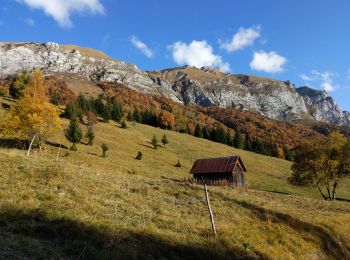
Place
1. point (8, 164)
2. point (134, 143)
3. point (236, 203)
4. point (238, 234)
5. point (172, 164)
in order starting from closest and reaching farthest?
1. point (238, 234)
2. point (8, 164)
3. point (236, 203)
4. point (172, 164)
5. point (134, 143)

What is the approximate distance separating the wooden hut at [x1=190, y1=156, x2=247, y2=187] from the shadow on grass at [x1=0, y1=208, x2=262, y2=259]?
144 ft

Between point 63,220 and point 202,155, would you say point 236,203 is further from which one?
point 202,155

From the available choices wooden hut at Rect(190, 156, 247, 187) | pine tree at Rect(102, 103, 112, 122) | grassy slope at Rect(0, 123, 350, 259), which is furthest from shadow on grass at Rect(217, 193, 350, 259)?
pine tree at Rect(102, 103, 112, 122)

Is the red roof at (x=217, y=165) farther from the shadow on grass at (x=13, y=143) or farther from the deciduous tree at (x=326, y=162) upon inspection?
the shadow on grass at (x=13, y=143)

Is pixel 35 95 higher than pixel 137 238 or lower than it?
higher

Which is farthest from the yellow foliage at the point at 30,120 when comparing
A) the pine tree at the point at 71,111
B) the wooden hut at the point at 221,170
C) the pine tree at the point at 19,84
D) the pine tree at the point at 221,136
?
the pine tree at the point at 221,136

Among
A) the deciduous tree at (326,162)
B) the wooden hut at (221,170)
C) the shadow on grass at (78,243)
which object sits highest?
the deciduous tree at (326,162)

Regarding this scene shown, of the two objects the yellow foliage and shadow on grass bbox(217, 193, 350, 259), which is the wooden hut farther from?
shadow on grass bbox(217, 193, 350, 259)

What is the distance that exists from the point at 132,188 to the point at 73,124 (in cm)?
4694

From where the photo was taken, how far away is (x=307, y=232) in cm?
2017

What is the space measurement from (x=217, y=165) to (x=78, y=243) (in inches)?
1959

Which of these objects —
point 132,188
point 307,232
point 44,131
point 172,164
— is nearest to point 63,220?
point 132,188

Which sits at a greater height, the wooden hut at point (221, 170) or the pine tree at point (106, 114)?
the pine tree at point (106, 114)

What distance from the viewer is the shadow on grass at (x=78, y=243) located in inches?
444
